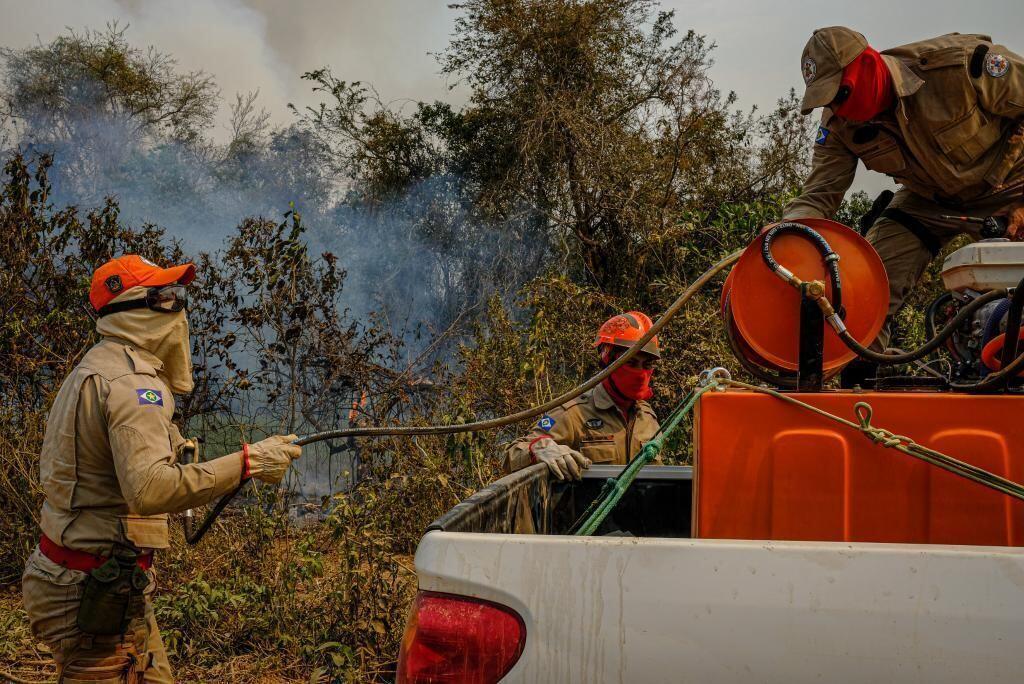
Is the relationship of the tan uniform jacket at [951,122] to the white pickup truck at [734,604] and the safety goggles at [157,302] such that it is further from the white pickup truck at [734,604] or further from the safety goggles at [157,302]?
the safety goggles at [157,302]

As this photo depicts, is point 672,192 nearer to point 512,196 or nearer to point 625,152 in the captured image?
point 625,152

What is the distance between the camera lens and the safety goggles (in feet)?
11.2

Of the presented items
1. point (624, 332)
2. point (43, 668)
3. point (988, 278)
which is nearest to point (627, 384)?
point (624, 332)

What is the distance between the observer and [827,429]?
6.53 ft

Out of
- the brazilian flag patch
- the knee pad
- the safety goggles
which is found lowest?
the knee pad

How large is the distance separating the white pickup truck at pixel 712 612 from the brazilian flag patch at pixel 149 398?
6.32 feet

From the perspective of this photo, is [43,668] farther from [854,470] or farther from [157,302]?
[854,470]

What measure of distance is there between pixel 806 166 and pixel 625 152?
8.28ft

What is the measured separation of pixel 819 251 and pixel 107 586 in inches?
104

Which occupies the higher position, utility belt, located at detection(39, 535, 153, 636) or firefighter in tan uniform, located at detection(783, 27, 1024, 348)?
firefighter in tan uniform, located at detection(783, 27, 1024, 348)

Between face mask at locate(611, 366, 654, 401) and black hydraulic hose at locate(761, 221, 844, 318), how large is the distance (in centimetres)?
223

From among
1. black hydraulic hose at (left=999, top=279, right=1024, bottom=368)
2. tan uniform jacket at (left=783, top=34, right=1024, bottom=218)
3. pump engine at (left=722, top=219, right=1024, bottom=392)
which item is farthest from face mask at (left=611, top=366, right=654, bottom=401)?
black hydraulic hose at (left=999, top=279, right=1024, bottom=368)

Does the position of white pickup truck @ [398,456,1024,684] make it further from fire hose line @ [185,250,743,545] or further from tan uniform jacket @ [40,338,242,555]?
tan uniform jacket @ [40,338,242,555]

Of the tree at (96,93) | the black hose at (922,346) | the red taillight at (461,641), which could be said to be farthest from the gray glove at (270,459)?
the tree at (96,93)
